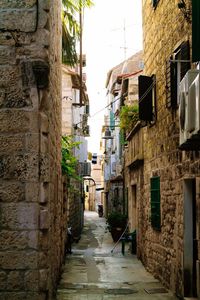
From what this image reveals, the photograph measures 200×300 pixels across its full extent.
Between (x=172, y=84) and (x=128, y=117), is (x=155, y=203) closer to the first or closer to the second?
(x=172, y=84)

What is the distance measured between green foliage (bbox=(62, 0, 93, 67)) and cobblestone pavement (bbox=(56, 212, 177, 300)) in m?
5.15

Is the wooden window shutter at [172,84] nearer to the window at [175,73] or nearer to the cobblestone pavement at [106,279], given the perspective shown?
the window at [175,73]

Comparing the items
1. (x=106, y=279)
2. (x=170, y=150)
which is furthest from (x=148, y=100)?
(x=106, y=279)

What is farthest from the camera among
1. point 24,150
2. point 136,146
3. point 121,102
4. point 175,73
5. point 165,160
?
point 121,102

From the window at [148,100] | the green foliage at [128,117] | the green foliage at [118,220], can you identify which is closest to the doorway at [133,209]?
the green foliage at [128,117]

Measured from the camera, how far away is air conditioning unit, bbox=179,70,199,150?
20.9 feet

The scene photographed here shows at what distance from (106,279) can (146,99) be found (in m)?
4.44

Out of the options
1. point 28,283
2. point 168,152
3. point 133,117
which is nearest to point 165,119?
point 168,152

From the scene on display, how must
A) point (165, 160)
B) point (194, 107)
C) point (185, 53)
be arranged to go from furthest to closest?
point (165, 160) → point (185, 53) → point (194, 107)

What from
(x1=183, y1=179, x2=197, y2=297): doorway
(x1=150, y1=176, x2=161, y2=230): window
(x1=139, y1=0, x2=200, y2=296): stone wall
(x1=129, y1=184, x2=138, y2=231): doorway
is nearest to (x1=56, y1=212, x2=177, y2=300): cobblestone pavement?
(x1=139, y1=0, x2=200, y2=296): stone wall

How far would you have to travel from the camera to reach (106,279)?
1169cm

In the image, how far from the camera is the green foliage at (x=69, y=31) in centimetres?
1176

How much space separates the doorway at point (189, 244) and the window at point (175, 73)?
1970 mm

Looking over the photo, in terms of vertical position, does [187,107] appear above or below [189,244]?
above
